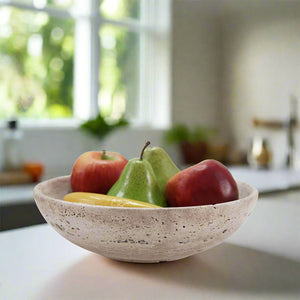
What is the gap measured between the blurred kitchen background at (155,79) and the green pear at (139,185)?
1662 mm

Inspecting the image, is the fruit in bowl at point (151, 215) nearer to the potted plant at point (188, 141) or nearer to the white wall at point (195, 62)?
the potted plant at point (188, 141)

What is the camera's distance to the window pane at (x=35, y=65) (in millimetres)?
2418

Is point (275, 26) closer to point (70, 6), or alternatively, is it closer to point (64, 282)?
point (70, 6)

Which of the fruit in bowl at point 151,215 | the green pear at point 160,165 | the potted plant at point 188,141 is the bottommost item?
the potted plant at point 188,141

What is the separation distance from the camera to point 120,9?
2844mm

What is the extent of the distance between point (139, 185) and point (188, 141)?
254cm

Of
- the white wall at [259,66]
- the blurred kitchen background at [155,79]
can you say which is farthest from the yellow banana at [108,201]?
the white wall at [259,66]

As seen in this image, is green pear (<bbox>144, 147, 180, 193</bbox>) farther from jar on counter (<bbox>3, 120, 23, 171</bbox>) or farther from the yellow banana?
jar on counter (<bbox>3, 120, 23, 171</bbox>)

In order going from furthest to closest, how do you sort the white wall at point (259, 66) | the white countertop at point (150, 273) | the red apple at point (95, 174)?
the white wall at point (259, 66)
the red apple at point (95, 174)
the white countertop at point (150, 273)

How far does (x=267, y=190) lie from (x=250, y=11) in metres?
2.03

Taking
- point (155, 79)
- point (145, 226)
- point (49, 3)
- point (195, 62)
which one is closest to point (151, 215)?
point (145, 226)

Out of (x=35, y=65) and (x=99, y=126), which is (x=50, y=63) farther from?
(x=99, y=126)

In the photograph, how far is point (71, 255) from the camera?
1.74 feet

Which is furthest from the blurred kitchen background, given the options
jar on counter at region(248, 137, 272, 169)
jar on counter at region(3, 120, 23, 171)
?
jar on counter at region(3, 120, 23, 171)
